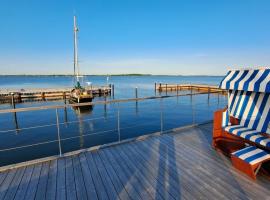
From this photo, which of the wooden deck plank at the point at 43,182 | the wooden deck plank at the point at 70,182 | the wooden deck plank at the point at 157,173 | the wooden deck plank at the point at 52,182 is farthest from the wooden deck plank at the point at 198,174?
the wooden deck plank at the point at 43,182

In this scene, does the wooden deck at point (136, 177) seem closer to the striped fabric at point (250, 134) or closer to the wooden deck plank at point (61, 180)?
the wooden deck plank at point (61, 180)

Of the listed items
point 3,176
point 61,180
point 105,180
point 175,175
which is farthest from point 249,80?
point 3,176

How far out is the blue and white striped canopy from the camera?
8.36 feet

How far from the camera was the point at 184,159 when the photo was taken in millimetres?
3100

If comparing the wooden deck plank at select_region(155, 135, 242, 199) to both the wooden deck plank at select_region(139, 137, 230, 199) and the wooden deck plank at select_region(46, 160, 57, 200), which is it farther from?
the wooden deck plank at select_region(46, 160, 57, 200)

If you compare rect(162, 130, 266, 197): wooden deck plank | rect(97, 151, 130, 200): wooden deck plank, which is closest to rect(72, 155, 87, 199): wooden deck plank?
rect(97, 151, 130, 200): wooden deck plank

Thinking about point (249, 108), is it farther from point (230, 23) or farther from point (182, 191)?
point (230, 23)

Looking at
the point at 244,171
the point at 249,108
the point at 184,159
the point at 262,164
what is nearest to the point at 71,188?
the point at 184,159

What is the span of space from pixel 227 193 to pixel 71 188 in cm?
199

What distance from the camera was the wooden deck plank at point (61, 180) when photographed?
7.03ft

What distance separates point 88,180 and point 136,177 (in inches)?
27.1

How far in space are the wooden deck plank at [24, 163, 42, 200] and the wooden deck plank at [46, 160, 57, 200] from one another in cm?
16

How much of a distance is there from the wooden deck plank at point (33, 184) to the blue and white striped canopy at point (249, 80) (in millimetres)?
3407

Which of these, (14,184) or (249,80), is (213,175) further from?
(14,184)
